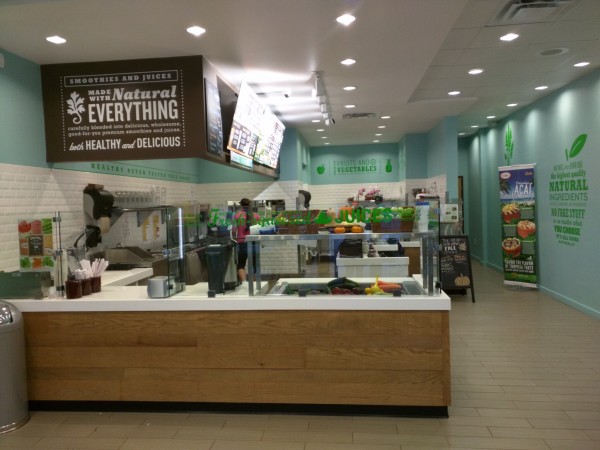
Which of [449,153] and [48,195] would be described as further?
[449,153]

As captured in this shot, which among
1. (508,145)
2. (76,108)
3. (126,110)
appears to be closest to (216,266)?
(126,110)

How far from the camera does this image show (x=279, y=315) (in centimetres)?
341

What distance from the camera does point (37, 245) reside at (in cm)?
367

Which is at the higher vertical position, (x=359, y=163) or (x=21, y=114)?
(x=359, y=163)

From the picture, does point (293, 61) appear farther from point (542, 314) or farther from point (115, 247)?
point (542, 314)

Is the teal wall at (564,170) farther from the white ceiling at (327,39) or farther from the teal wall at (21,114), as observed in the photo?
the teal wall at (21,114)

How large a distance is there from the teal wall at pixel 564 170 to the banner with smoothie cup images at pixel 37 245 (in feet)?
20.2

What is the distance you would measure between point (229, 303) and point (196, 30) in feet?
7.43

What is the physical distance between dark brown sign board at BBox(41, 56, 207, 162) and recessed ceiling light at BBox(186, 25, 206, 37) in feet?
1.89

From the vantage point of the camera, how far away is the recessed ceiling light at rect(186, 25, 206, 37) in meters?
3.94

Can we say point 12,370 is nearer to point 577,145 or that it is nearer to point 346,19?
point 346,19

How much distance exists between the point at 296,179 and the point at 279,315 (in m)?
6.48

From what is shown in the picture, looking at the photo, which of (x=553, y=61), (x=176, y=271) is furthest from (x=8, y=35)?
(x=553, y=61)

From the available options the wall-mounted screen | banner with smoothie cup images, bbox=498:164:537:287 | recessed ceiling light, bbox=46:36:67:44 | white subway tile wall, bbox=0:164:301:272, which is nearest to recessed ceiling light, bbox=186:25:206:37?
recessed ceiling light, bbox=46:36:67:44
